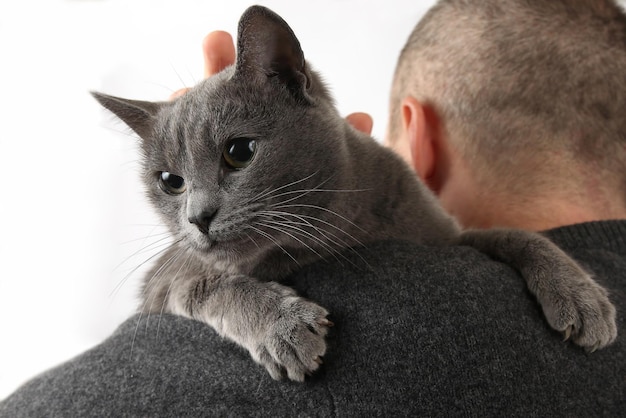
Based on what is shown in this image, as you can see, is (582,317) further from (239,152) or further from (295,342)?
(239,152)

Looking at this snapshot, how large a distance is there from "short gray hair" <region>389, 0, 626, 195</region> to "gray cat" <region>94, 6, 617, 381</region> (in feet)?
1.00

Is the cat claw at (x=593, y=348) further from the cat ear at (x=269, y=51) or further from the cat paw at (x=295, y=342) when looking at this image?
the cat ear at (x=269, y=51)

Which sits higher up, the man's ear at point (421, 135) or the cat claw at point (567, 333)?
the man's ear at point (421, 135)

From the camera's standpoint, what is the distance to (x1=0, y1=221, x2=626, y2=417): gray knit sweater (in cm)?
79

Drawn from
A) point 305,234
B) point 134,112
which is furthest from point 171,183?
point 305,234

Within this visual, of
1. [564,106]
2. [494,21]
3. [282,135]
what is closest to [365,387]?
[282,135]

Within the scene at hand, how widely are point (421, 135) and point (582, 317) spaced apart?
67cm

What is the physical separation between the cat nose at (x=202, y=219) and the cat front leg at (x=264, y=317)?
146mm

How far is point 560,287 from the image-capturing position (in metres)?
0.95

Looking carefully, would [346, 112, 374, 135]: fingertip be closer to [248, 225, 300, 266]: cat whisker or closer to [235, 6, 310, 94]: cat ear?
[235, 6, 310, 94]: cat ear

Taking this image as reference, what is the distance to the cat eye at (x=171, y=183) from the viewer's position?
41.9 inches

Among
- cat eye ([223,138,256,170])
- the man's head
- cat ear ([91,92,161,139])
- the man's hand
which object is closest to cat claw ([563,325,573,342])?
the man's head

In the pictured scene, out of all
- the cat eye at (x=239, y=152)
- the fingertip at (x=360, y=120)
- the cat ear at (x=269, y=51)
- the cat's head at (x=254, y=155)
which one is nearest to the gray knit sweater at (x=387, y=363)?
the cat's head at (x=254, y=155)

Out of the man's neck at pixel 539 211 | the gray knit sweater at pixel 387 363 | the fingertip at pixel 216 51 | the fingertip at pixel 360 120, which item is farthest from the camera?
the fingertip at pixel 360 120
